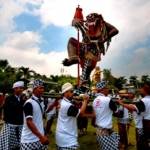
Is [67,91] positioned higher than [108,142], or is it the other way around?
[67,91]

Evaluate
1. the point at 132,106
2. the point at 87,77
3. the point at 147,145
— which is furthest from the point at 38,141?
the point at 87,77

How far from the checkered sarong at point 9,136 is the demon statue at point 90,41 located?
12.2 feet

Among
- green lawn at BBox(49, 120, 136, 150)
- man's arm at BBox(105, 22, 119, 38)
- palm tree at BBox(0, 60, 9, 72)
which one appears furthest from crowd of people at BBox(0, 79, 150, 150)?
palm tree at BBox(0, 60, 9, 72)

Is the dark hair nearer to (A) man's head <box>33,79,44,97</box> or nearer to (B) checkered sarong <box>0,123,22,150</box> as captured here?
(A) man's head <box>33,79,44,97</box>

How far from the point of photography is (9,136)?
8844 mm

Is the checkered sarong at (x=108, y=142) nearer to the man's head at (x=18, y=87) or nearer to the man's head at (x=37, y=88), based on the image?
the man's head at (x=37, y=88)

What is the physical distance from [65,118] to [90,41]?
17.8 feet

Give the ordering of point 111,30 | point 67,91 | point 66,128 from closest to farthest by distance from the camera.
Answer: point 66,128
point 67,91
point 111,30

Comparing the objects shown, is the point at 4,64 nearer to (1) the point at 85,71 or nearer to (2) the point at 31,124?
(1) the point at 85,71

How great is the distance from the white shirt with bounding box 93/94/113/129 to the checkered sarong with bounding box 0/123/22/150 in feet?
6.64

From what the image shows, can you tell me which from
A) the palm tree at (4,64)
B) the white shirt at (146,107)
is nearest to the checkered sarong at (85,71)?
the white shirt at (146,107)

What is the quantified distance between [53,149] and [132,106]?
397cm

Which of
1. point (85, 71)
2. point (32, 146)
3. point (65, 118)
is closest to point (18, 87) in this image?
point (65, 118)

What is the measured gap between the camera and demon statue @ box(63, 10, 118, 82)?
12.0 meters
